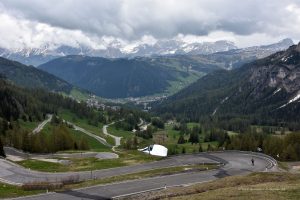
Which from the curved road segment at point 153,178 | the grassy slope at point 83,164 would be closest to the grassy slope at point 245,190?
Result: the curved road segment at point 153,178

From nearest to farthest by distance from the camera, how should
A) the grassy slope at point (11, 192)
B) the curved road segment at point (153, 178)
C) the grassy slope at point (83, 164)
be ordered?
the grassy slope at point (11, 192) → the curved road segment at point (153, 178) → the grassy slope at point (83, 164)

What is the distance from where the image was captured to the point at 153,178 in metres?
84.7

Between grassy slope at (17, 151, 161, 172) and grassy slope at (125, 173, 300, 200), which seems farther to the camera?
grassy slope at (17, 151, 161, 172)

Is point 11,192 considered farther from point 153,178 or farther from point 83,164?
point 83,164

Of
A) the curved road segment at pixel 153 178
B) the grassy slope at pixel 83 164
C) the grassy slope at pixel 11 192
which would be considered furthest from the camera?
the grassy slope at pixel 83 164

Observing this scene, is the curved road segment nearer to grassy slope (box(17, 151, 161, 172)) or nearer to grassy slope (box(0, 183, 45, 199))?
grassy slope (box(0, 183, 45, 199))

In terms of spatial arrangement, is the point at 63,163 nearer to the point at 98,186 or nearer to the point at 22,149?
the point at 98,186

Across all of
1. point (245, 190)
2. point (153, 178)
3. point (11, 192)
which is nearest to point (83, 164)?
point (153, 178)

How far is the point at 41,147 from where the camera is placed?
540ft

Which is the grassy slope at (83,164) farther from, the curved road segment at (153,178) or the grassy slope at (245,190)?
the grassy slope at (245,190)

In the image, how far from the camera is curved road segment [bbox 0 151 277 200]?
2852 inches

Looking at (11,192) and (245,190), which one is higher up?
(245,190)

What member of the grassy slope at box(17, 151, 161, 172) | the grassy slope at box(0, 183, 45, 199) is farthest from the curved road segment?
the grassy slope at box(17, 151, 161, 172)

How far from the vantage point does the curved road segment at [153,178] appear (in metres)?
72.4
